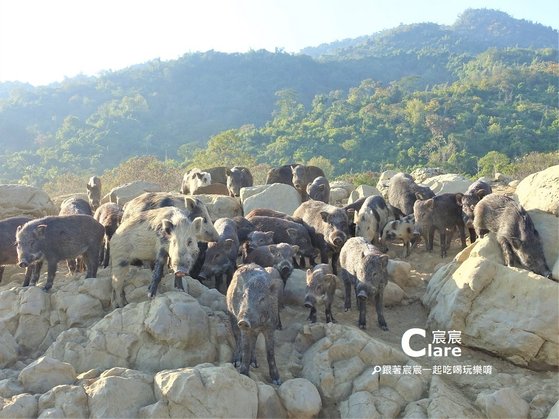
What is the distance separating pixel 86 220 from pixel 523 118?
5501 cm

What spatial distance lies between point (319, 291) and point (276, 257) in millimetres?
1360

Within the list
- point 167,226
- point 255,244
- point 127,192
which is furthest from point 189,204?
point 127,192

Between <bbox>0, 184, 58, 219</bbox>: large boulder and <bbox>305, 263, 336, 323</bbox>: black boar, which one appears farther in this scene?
<bbox>0, 184, 58, 219</bbox>: large boulder

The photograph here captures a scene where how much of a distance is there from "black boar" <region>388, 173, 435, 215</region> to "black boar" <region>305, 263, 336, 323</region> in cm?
607

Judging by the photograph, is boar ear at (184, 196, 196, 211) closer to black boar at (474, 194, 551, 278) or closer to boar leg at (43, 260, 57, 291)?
boar leg at (43, 260, 57, 291)

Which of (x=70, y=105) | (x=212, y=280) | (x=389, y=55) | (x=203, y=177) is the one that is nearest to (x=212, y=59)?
(x=70, y=105)

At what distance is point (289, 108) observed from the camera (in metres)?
88.2

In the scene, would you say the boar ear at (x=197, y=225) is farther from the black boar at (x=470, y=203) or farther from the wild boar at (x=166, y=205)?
the black boar at (x=470, y=203)

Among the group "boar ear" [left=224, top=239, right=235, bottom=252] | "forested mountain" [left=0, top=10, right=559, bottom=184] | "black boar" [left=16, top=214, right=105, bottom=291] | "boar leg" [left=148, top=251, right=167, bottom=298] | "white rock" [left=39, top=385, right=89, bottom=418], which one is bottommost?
"forested mountain" [left=0, top=10, right=559, bottom=184]

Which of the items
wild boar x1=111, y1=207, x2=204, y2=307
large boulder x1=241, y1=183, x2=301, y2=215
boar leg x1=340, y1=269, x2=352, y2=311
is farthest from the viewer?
large boulder x1=241, y1=183, x2=301, y2=215

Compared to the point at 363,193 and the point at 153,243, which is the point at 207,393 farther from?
the point at 363,193

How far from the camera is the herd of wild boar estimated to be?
7508 millimetres

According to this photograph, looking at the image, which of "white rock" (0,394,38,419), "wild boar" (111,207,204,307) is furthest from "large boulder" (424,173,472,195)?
"white rock" (0,394,38,419)

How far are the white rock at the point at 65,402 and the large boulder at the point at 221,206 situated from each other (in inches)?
374
